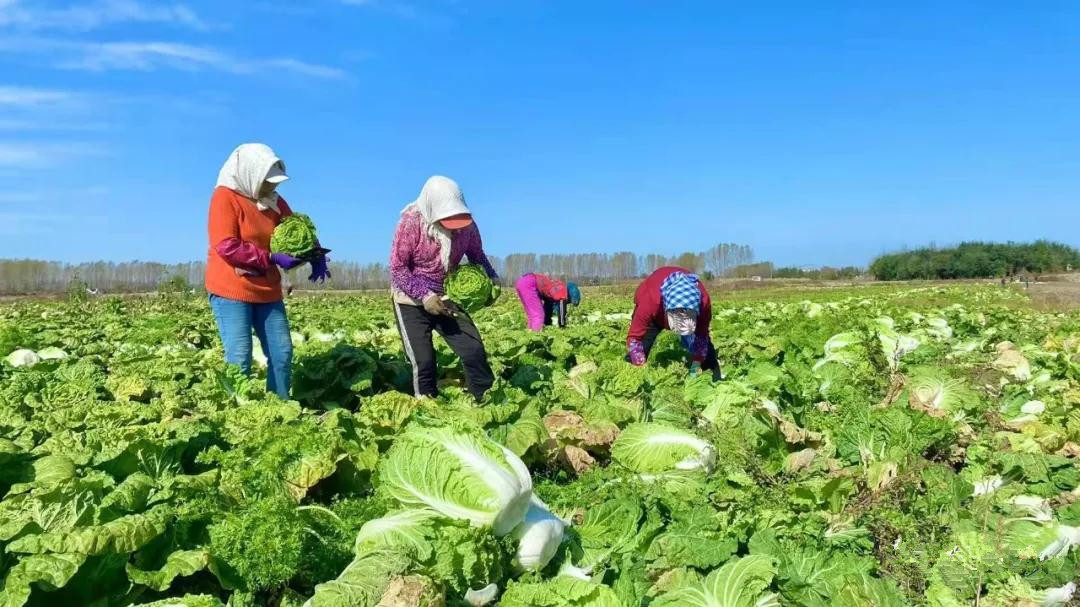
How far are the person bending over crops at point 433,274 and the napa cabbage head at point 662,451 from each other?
224cm

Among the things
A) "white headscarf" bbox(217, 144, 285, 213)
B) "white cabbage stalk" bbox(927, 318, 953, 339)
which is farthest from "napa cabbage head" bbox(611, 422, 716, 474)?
"white cabbage stalk" bbox(927, 318, 953, 339)

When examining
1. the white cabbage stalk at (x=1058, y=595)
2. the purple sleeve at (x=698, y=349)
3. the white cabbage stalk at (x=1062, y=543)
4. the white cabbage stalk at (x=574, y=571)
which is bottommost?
the white cabbage stalk at (x=1058, y=595)

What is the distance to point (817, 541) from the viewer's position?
360cm

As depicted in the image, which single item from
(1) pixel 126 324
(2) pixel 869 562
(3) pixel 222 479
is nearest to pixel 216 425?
(3) pixel 222 479

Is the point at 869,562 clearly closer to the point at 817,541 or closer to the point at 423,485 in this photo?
the point at 817,541

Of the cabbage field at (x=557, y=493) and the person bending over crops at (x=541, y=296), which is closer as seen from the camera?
the cabbage field at (x=557, y=493)

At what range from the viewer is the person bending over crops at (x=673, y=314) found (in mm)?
6988

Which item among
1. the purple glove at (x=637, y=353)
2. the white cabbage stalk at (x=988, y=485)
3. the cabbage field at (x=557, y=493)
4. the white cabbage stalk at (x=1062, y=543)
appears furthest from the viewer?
the purple glove at (x=637, y=353)

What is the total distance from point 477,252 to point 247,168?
2040 mm

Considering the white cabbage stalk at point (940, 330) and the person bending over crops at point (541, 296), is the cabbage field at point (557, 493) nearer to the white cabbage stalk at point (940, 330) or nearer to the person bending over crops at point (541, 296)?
the person bending over crops at point (541, 296)

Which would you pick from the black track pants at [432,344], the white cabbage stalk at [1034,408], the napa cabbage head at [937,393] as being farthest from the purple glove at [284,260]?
the white cabbage stalk at [1034,408]

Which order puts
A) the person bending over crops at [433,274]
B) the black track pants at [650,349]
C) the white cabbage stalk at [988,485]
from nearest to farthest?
the white cabbage stalk at [988,485]
the person bending over crops at [433,274]
the black track pants at [650,349]

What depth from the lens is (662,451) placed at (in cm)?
473

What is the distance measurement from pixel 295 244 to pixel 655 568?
4352 mm
